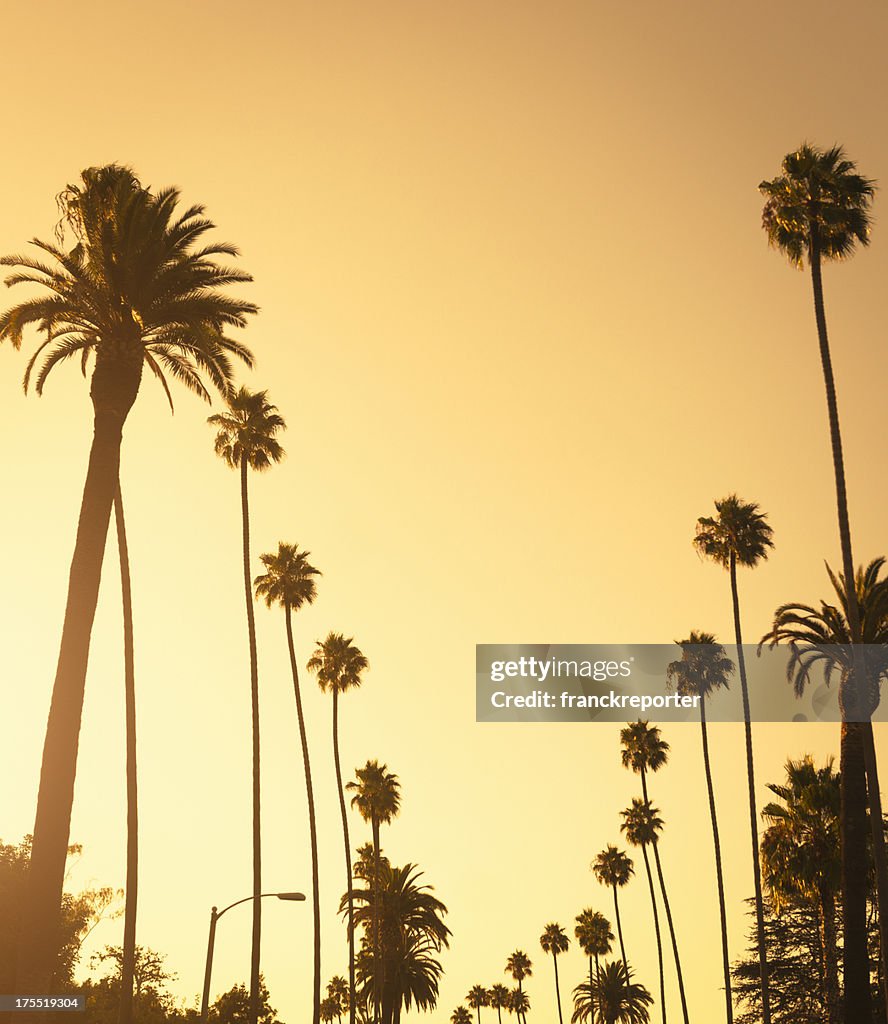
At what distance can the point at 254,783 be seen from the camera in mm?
45594

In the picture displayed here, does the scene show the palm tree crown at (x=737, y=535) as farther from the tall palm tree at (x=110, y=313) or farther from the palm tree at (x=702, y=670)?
the tall palm tree at (x=110, y=313)

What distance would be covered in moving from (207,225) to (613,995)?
346 feet

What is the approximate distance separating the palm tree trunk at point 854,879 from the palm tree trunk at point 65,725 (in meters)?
23.8

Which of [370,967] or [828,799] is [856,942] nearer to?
[828,799]

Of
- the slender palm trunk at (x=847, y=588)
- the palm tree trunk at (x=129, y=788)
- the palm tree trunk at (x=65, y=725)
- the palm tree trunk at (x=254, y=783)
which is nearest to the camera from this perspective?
the palm tree trunk at (x=65, y=725)

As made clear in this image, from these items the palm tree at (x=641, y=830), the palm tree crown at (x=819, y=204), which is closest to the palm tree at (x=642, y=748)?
the palm tree at (x=641, y=830)

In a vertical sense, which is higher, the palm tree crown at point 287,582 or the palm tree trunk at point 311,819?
the palm tree crown at point 287,582

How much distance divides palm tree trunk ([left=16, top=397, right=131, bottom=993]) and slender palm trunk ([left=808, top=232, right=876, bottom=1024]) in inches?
852

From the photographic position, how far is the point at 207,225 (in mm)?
27328

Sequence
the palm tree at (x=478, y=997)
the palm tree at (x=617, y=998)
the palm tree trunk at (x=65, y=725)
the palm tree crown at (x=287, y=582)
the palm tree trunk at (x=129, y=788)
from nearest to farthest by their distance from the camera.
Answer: the palm tree trunk at (x=65, y=725) → the palm tree trunk at (x=129, y=788) → the palm tree crown at (x=287, y=582) → the palm tree at (x=617, y=998) → the palm tree at (x=478, y=997)

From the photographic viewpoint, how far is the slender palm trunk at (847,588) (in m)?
29.6

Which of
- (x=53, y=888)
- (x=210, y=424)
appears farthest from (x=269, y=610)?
(x=53, y=888)

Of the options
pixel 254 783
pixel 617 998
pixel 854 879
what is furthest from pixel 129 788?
pixel 617 998

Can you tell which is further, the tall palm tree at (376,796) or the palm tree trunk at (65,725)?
the tall palm tree at (376,796)
